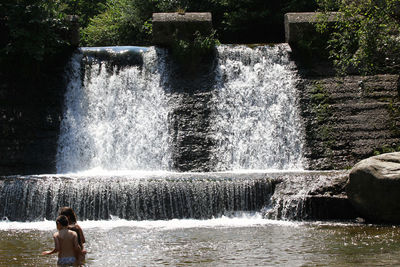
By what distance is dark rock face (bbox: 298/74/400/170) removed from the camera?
56.4ft

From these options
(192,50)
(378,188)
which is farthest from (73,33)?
(378,188)

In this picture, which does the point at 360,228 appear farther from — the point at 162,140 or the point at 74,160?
the point at 74,160

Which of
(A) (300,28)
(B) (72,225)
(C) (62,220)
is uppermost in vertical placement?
(A) (300,28)

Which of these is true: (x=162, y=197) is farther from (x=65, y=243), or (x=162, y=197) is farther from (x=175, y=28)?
(x=175, y=28)

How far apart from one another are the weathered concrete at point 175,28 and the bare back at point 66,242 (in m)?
14.3

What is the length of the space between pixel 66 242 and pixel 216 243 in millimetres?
3375

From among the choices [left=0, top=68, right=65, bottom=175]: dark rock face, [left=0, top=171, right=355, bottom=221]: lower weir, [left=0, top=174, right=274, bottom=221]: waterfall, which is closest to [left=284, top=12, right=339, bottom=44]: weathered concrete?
[left=0, top=68, right=65, bottom=175]: dark rock face

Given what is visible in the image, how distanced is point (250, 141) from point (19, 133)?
701cm

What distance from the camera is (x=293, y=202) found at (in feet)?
42.6

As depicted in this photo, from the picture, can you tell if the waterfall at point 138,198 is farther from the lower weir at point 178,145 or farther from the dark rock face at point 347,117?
the dark rock face at point 347,117

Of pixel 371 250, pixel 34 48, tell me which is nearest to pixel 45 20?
pixel 34 48

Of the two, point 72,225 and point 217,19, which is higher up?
point 217,19

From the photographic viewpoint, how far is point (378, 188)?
12.0m

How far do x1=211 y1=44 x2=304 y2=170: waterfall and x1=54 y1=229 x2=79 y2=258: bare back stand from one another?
10425 millimetres
